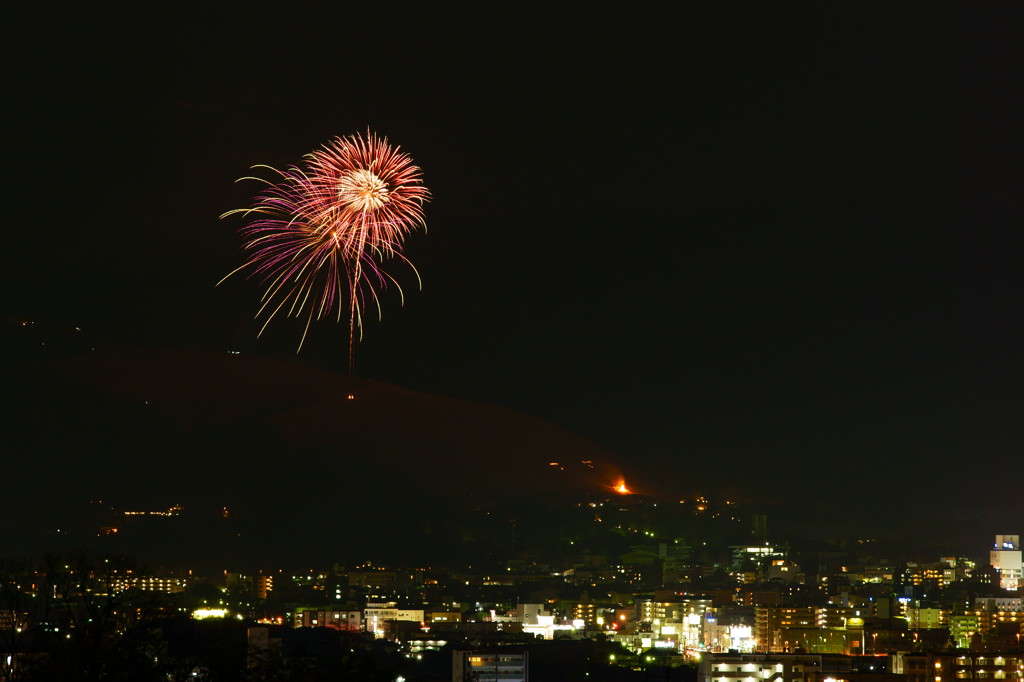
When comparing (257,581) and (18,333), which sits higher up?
(18,333)

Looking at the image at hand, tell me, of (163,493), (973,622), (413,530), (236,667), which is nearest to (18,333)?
(163,493)

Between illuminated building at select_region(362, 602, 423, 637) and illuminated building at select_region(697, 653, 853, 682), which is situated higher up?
illuminated building at select_region(362, 602, 423, 637)

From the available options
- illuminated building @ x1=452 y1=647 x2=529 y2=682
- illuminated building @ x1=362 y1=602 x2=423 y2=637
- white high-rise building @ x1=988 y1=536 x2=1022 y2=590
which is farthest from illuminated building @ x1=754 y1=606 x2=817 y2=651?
white high-rise building @ x1=988 y1=536 x2=1022 y2=590

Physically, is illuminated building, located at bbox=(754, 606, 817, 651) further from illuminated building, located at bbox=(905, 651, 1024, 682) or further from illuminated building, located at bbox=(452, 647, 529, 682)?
illuminated building, located at bbox=(452, 647, 529, 682)

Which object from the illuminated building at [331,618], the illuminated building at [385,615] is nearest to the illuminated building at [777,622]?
the illuminated building at [385,615]

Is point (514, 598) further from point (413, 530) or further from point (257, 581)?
point (413, 530)

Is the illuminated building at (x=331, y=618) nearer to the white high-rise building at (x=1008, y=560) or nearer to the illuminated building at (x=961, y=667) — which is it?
the illuminated building at (x=961, y=667)

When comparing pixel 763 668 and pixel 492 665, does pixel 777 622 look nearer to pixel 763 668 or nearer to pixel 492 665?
pixel 763 668
